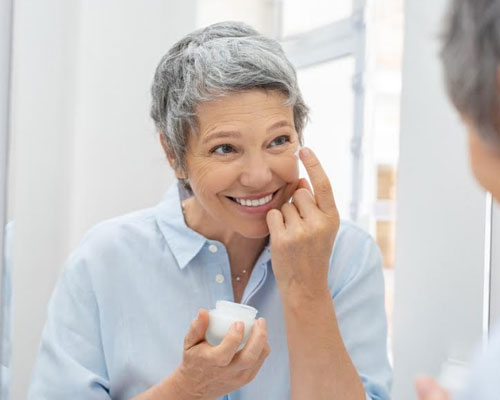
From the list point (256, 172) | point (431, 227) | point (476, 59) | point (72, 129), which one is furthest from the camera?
point (72, 129)

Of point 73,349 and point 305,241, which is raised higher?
point 305,241

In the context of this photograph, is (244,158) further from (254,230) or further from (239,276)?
(239,276)

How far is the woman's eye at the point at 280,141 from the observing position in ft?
3.94

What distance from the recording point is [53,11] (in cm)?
211

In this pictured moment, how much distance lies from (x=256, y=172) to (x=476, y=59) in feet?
2.07

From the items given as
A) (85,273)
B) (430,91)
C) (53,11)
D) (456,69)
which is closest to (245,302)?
(85,273)

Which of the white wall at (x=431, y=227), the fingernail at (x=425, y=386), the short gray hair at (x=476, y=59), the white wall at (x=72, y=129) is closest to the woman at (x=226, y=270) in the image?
the white wall at (x=431, y=227)

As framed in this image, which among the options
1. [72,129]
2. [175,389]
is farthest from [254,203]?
[72,129]

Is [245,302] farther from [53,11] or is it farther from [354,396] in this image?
[53,11]

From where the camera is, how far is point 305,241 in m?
1.18

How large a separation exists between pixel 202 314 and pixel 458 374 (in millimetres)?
656

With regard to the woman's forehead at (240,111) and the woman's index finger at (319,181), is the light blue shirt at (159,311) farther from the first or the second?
the woman's forehead at (240,111)

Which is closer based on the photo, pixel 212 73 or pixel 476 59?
pixel 476 59

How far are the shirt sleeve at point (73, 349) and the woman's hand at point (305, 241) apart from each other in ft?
1.18
